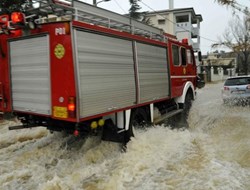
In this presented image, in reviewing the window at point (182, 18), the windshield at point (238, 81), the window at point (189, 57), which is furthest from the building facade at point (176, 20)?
the window at point (189, 57)

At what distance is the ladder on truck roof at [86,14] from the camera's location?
5.23 meters

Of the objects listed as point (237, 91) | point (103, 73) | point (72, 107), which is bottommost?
point (237, 91)

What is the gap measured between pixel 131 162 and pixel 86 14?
9.70 ft

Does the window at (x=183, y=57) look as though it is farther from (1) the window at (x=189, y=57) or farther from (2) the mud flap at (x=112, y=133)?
(2) the mud flap at (x=112, y=133)

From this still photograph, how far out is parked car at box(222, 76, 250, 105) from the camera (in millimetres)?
13227

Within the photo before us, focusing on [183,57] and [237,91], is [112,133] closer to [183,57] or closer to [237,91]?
[183,57]

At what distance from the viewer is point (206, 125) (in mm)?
9711

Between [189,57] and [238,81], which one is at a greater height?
[189,57]

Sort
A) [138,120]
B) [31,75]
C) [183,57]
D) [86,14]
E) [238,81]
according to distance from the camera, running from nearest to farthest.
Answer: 1. [86,14]
2. [31,75]
3. [138,120]
4. [183,57]
5. [238,81]


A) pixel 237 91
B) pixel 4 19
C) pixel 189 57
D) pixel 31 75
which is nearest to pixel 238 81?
pixel 237 91

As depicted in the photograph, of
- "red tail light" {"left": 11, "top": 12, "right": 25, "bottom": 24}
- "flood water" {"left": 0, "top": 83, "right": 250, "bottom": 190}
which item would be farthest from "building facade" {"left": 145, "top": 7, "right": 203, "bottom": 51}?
"red tail light" {"left": 11, "top": 12, "right": 25, "bottom": 24}

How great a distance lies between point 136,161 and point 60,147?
6.98ft

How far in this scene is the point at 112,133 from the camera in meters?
6.36

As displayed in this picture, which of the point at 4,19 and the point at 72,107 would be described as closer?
the point at 72,107
